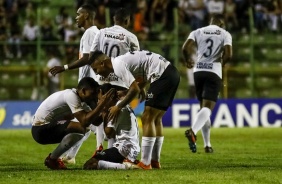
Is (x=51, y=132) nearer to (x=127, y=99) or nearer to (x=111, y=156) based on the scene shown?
(x=111, y=156)

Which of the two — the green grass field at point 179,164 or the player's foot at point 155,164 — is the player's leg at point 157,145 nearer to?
the player's foot at point 155,164

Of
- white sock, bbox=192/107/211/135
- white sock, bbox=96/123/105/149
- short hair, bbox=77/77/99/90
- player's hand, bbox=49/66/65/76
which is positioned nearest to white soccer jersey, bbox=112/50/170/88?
short hair, bbox=77/77/99/90

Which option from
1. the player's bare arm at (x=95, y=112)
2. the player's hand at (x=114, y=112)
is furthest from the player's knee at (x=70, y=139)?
the player's hand at (x=114, y=112)

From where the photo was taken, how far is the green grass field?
11.4 metres

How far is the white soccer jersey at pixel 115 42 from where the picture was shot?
1445cm

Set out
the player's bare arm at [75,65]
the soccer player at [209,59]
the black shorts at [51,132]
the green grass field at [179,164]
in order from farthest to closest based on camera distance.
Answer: the soccer player at [209,59] < the player's bare arm at [75,65] < the black shorts at [51,132] < the green grass field at [179,164]

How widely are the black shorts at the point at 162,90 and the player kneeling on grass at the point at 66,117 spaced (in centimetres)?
55

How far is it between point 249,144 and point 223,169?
21.8ft

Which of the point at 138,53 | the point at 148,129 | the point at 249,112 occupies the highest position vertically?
the point at 138,53

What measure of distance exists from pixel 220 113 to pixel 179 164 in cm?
1278

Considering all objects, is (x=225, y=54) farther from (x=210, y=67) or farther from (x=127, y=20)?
(x=127, y=20)

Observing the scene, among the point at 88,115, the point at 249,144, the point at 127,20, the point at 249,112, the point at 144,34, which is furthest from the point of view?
the point at 144,34

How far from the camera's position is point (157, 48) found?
28047 mm

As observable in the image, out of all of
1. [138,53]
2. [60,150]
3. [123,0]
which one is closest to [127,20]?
[138,53]
